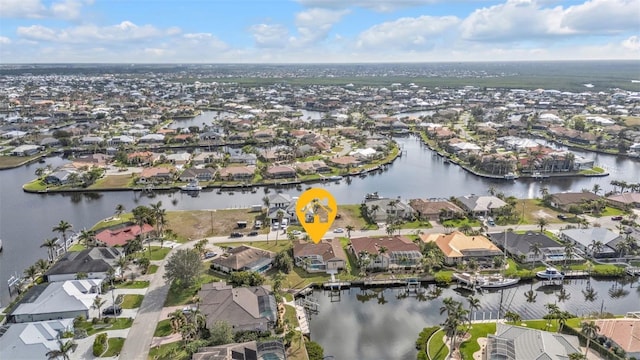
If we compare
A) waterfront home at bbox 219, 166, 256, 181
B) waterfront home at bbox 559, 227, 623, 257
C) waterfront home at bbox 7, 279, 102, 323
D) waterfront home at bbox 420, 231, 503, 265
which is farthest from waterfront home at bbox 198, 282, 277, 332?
waterfront home at bbox 219, 166, 256, 181

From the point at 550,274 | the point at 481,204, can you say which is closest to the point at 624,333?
the point at 550,274

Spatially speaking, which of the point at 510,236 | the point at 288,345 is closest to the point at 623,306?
the point at 510,236

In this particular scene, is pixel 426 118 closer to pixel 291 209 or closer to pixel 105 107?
pixel 291 209

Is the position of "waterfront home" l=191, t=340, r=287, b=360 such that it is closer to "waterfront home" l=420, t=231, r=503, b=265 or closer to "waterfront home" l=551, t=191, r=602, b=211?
"waterfront home" l=420, t=231, r=503, b=265

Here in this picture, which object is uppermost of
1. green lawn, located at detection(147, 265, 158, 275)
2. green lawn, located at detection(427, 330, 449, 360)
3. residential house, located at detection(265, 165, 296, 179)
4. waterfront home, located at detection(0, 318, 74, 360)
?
residential house, located at detection(265, 165, 296, 179)

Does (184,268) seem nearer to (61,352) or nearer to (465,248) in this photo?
(61,352)

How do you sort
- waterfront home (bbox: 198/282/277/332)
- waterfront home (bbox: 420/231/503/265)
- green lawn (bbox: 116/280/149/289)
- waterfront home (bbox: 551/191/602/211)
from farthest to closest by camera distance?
waterfront home (bbox: 551/191/602/211) → waterfront home (bbox: 420/231/503/265) → green lawn (bbox: 116/280/149/289) → waterfront home (bbox: 198/282/277/332)

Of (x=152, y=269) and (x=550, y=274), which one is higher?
(x=152, y=269)

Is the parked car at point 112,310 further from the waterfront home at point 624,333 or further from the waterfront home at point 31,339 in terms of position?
the waterfront home at point 624,333
